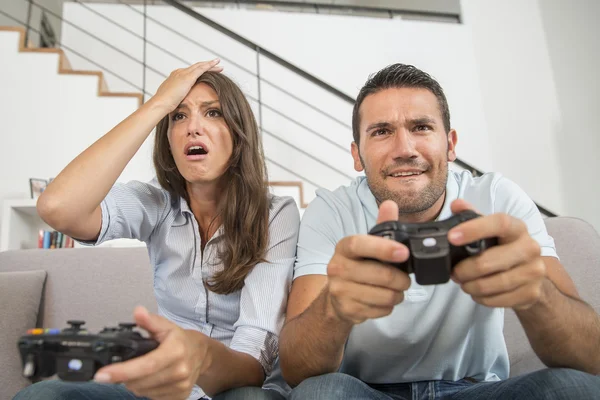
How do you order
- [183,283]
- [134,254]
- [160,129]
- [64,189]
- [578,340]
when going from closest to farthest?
1. [578,340]
2. [64,189]
3. [183,283]
4. [160,129]
5. [134,254]

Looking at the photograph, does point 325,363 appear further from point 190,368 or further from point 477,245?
point 477,245

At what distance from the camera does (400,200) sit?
1021 mm

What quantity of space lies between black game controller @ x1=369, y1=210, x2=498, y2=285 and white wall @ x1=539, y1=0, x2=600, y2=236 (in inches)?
131

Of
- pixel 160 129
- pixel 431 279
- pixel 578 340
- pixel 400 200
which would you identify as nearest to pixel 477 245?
pixel 431 279

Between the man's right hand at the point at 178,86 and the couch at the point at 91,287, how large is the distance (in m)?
0.62

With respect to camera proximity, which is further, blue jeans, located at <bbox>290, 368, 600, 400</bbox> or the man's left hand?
blue jeans, located at <bbox>290, 368, 600, 400</bbox>

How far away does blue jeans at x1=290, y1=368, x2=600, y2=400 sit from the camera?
25.8 inches

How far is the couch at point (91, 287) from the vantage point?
1.30 meters

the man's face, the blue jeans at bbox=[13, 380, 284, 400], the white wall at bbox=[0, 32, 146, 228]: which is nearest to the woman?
the blue jeans at bbox=[13, 380, 284, 400]

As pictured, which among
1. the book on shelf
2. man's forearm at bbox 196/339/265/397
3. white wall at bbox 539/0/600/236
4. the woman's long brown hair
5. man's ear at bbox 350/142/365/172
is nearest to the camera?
man's forearm at bbox 196/339/265/397

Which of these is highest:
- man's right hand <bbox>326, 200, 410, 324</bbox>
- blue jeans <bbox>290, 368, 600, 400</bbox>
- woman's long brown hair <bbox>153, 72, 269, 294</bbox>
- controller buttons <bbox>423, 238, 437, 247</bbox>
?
woman's long brown hair <bbox>153, 72, 269, 294</bbox>

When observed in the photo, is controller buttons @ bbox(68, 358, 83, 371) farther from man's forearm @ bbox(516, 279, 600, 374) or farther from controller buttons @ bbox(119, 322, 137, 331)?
man's forearm @ bbox(516, 279, 600, 374)

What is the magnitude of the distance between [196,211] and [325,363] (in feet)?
1.78

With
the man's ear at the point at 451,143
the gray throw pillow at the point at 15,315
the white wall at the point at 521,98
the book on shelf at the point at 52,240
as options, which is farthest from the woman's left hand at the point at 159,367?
the white wall at the point at 521,98
